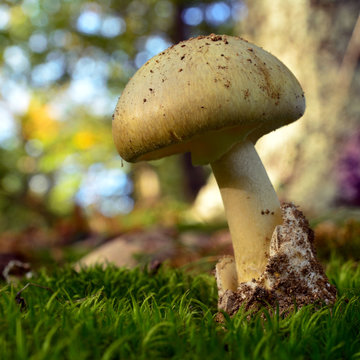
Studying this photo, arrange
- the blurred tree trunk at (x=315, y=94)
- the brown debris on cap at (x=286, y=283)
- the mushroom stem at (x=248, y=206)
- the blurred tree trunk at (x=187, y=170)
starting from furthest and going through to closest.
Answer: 1. the blurred tree trunk at (x=187, y=170)
2. the blurred tree trunk at (x=315, y=94)
3. the mushroom stem at (x=248, y=206)
4. the brown debris on cap at (x=286, y=283)

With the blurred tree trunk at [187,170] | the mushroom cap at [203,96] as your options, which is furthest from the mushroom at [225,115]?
the blurred tree trunk at [187,170]

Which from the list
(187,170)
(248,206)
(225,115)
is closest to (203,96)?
(225,115)

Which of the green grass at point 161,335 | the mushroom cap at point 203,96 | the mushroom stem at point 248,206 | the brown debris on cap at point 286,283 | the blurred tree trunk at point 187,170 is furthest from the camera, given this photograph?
the blurred tree trunk at point 187,170

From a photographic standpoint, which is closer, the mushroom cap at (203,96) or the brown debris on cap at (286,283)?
the mushroom cap at (203,96)

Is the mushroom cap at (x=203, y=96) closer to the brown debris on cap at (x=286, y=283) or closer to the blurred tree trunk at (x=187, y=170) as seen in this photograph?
the brown debris on cap at (x=286, y=283)

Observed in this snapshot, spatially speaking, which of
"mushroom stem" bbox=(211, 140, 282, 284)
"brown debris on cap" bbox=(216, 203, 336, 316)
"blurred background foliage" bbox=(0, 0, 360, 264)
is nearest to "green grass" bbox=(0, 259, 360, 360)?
"brown debris on cap" bbox=(216, 203, 336, 316)

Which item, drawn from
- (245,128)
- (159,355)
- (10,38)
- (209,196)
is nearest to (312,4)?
(209,196)

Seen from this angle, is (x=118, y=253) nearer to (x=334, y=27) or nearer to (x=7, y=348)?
(x=7, y=348)

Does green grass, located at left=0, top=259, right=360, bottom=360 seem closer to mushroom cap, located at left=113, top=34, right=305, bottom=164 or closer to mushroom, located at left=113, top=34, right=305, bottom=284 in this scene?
mushroom, located at left=113, top=34, right=305, bottom=284
